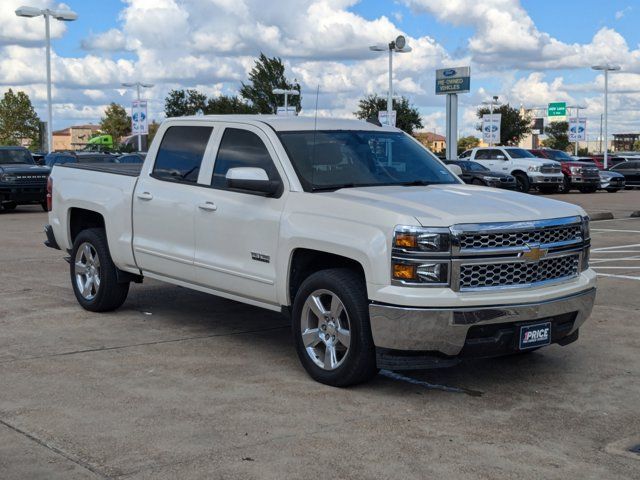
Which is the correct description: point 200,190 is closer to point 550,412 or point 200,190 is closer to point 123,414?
point 123,414

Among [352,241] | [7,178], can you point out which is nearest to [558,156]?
[7,178]

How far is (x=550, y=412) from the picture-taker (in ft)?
19.0

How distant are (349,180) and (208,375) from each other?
178cm

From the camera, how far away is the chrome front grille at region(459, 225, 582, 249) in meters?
5.87

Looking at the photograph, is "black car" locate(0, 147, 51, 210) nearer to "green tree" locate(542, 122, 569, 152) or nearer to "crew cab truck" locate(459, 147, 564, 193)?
"crew cab truck" locate(459, 147, 564, 193)

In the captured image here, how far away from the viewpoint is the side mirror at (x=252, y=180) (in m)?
6.64

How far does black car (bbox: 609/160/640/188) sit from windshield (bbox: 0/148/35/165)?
2834 cm

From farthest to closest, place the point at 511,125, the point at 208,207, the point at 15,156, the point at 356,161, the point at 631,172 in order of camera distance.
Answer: the point at 511,125 → the point at 631,172 → the point at 15,156 → the point at 208,207 → the point at 356,161

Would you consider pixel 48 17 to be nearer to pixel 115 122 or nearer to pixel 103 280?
pixel 103 280

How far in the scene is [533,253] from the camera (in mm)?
6082

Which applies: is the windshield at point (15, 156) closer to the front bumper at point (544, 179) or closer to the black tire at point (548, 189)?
the front bumper at point (544, 179)

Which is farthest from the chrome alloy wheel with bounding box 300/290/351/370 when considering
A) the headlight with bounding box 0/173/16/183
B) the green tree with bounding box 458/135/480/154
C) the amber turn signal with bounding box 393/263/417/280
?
the green tree with bounding box 458/135/480/154

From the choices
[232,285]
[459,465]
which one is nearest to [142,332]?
[232,285]

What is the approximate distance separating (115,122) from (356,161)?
323 feet
